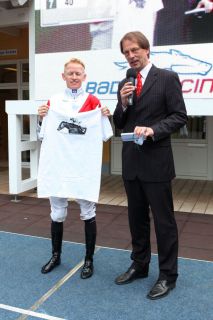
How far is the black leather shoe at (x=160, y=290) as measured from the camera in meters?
3.25

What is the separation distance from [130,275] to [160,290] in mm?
400

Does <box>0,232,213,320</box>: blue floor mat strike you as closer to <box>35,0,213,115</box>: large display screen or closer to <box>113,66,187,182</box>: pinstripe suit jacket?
<box>113,66,187,182</box>: pinstripe suit jacket

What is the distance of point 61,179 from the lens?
3.67 m

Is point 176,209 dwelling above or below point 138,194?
below

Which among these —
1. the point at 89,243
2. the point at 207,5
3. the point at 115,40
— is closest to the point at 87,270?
the point at 89,243

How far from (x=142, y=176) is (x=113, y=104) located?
3017 millimetres

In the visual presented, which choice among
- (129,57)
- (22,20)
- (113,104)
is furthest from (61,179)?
(22,20)

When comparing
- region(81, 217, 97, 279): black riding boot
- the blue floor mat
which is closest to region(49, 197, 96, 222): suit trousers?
region(81, 217, 97, 279): black riding boot

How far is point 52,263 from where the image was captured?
12.7 ft

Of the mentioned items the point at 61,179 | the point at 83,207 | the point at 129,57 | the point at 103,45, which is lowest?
the point at 83,207

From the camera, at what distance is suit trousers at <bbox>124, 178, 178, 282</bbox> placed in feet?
10.6

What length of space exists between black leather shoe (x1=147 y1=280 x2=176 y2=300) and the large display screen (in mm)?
2934

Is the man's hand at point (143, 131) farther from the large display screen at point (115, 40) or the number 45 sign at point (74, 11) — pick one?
the number 45 sign at point (74, 11)

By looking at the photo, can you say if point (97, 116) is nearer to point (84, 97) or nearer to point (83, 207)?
point (84, 97)
